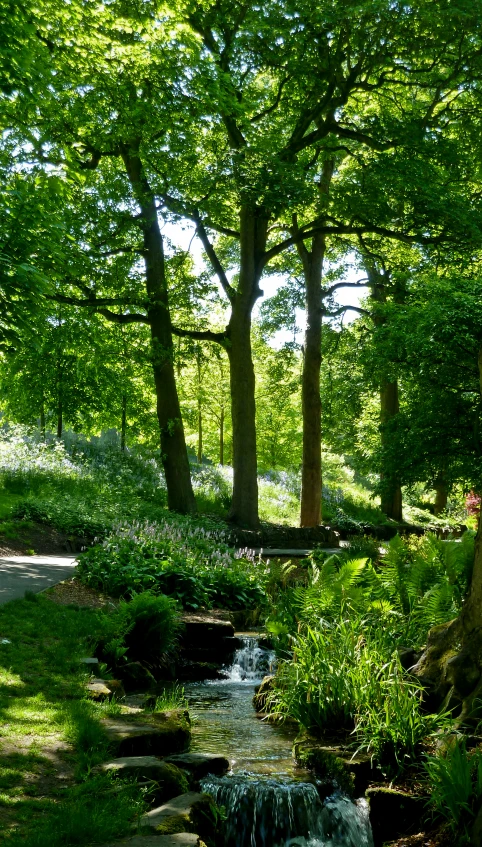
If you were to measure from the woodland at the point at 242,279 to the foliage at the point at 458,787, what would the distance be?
4.45 feet

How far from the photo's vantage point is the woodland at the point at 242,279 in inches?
321

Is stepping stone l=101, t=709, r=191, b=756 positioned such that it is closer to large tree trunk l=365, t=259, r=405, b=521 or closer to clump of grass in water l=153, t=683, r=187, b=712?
clump of grass in water l=153, t=683, r=187, b=712

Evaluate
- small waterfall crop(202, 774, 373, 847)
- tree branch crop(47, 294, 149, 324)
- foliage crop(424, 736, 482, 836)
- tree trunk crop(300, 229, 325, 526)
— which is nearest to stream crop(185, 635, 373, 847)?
small waterfall crop(202, 774, 373, 847)

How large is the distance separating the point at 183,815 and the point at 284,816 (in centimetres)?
109

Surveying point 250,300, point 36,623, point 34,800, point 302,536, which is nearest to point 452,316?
point 250,300

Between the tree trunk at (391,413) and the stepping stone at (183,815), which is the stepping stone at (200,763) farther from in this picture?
the tree trunk at (391,413)

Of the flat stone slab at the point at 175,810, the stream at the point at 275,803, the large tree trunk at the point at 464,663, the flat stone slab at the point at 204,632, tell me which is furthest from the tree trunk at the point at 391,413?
the flat stone slab at the point at 175,810

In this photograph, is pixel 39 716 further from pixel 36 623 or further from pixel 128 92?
pixel 128 92

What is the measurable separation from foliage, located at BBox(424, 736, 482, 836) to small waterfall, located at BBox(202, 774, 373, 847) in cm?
68

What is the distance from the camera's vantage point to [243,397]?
18406 millimetres

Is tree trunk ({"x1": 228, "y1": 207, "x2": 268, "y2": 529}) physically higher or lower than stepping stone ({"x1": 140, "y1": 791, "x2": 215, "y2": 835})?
higher

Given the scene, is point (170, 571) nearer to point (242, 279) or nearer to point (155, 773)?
point (155, 773)

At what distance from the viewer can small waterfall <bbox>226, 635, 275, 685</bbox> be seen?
8.79 meters

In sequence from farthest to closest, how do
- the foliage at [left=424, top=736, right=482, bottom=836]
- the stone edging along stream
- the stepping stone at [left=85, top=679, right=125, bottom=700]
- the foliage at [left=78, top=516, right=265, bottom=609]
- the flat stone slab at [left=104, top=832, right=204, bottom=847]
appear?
the foliage at [left=78, top=516, right=265, bottom=609] → the stepping stone at [left=85, top=679, right=125, bottom=700] → the foliage at [left=424, top=736, right=482, bottom=836] → the stone edging along stream → the flat stone slab at [left=104, top=832, right=204, bottom=847]
